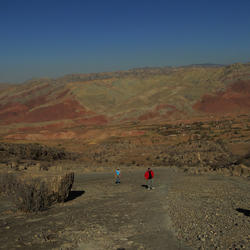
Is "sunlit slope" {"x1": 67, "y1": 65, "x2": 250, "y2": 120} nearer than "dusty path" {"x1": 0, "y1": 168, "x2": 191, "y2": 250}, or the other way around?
"dusty path" {"x1": 0, "y1": 168, "x2": 191, "y2": 250}

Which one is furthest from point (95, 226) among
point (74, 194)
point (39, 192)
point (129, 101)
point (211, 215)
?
point (129, 101)

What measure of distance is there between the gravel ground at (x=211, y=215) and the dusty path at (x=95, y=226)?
1.49 ft

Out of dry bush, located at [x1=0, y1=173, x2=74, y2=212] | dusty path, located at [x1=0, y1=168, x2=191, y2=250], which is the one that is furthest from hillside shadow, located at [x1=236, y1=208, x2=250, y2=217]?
dry bush, located at [x1=0, y1=173, x2=74, y2=212]

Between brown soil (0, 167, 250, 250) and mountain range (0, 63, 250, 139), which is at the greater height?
mountain range (0, 63, 250, 139)

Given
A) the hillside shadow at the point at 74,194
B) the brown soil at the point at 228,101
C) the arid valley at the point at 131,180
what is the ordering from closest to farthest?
the arid valley at the point at 131,180 → the hillside shadow at the point at 74,194 → the brown soil at the point at 228,101

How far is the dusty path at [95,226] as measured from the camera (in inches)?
295

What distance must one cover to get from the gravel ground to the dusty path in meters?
0.45

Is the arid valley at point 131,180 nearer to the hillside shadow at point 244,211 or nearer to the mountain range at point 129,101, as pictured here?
the hillside shadow at point 244,211

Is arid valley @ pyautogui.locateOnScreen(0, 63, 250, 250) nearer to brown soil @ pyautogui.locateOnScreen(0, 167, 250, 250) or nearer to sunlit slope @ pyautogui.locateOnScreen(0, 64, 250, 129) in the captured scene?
brown soil @ pyautogui.locateOnScreen(0, 167, 250, 250)

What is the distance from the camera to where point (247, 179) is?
18266 mm

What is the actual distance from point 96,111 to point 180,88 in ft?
93.4

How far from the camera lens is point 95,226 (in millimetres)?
8922

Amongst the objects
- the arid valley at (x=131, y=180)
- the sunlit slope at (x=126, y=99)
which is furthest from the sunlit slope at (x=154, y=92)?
the arid valley at (x=131, y=180)

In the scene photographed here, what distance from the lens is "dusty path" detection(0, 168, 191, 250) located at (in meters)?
7.50
